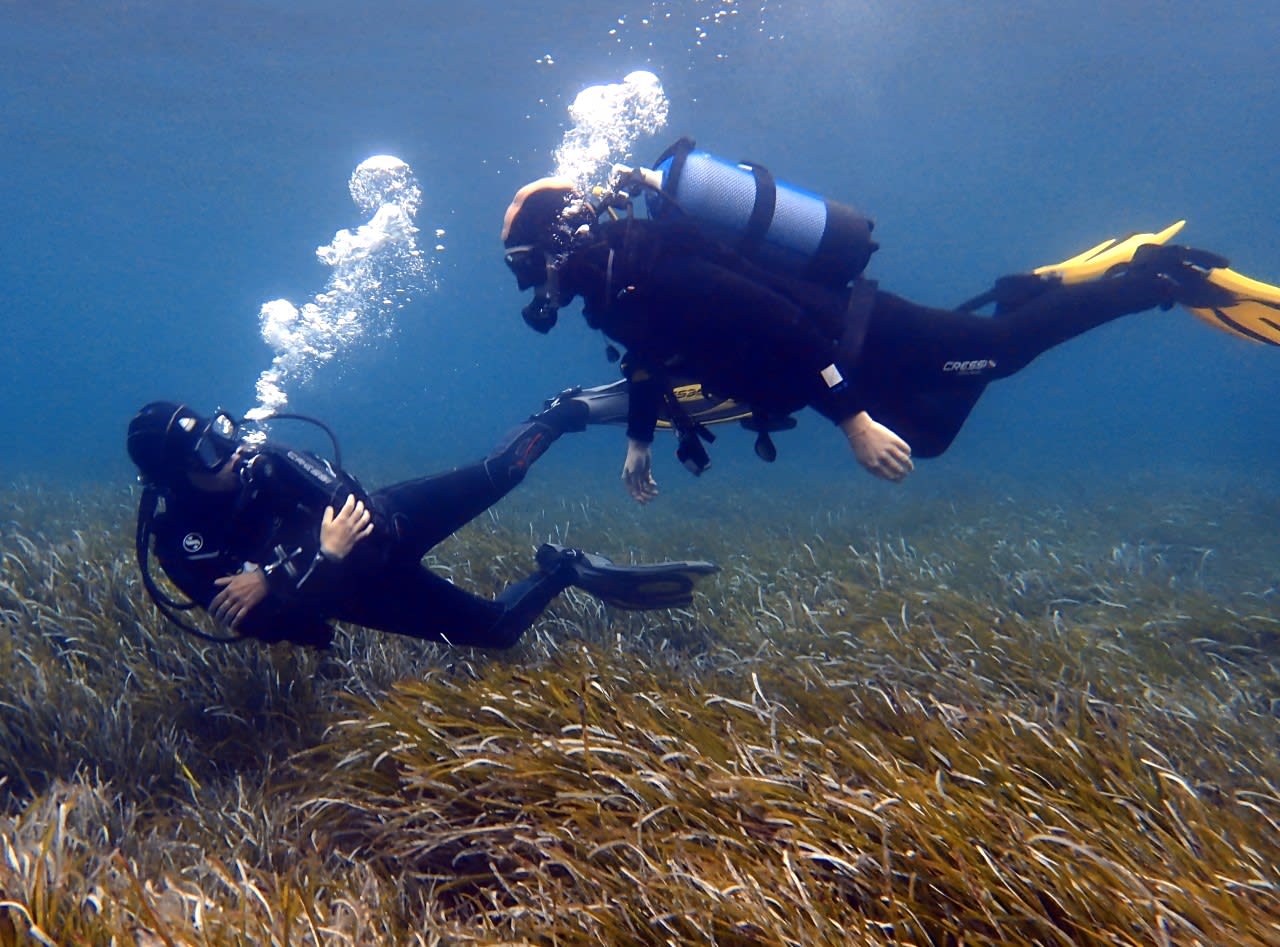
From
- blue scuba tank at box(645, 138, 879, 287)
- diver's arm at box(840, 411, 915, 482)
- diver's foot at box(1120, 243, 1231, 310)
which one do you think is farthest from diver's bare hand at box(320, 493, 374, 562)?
diver's foot at box(1120, 243, 1231, 310)

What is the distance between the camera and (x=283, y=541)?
418 centimetres

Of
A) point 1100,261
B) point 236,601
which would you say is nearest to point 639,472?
point 236,601

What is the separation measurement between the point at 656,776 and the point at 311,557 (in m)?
2.27

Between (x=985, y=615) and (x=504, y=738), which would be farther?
(x=985, y=615)

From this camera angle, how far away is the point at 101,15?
66.0ft

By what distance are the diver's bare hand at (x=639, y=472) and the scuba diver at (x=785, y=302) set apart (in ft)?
0.17

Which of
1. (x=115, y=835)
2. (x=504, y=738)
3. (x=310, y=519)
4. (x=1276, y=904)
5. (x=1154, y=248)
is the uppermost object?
(x=1154, y=248)

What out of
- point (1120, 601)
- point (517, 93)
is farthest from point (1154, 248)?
point (517, 93)

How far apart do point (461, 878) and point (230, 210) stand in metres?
49.4

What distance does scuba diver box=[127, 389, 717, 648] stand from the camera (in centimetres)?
379

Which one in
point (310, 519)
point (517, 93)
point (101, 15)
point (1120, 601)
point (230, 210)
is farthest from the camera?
point (230, 210)

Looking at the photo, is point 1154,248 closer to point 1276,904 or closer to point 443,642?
point 1276,904

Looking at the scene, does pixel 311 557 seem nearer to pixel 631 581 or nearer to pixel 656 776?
pixel 656 776

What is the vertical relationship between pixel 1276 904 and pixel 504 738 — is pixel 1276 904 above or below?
above
